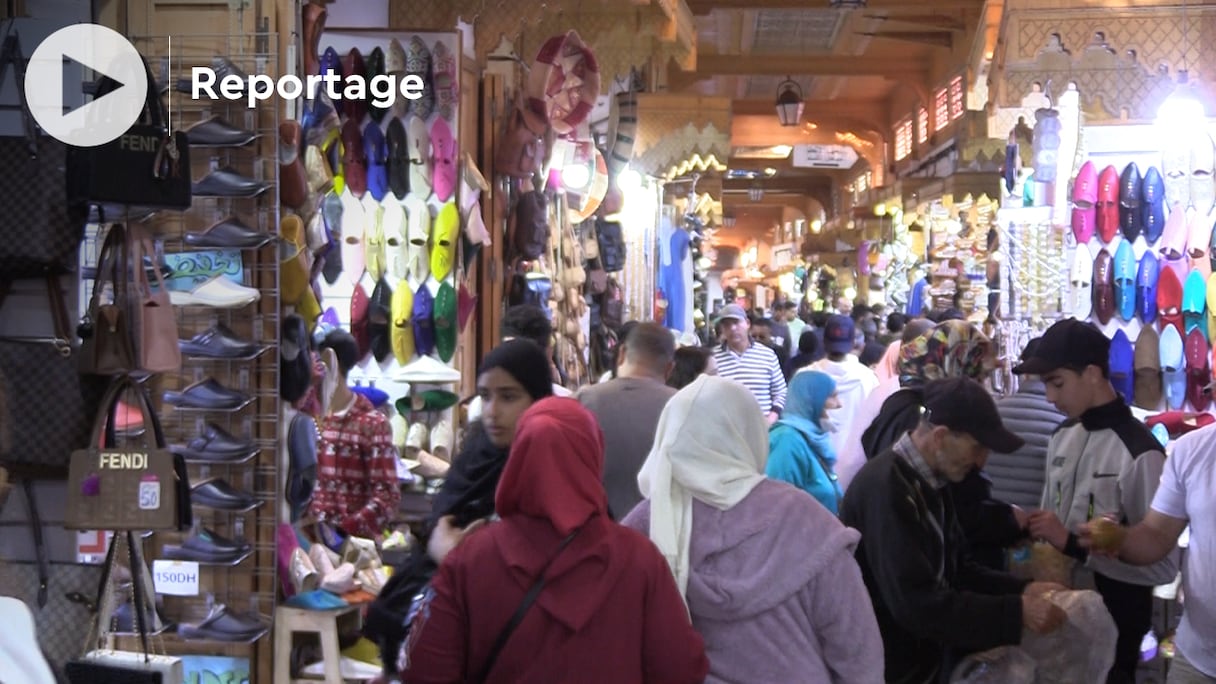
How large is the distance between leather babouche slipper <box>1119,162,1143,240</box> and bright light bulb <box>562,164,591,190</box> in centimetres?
404

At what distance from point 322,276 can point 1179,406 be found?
14.4 ft

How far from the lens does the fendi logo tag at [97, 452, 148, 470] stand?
3.67 meters

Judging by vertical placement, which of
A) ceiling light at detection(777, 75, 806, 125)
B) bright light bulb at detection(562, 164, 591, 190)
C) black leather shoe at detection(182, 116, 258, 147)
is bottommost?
black leather shoe at detection(182, 116, 258, 147)

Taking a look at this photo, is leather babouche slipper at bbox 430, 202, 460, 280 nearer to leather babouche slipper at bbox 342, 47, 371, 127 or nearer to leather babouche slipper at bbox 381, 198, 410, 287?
leather babouche slipper at bbox 381, 198, 410, 287

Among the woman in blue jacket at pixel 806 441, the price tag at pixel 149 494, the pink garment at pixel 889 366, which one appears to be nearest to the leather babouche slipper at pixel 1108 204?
the pink garment at pixel 889 366

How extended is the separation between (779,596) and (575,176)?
24.6 feet

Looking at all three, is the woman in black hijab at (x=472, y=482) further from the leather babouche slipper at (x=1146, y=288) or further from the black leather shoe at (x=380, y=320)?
the leather babouche slipper at (x=1146, y=288)

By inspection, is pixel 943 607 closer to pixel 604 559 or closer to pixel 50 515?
pixel 604 559

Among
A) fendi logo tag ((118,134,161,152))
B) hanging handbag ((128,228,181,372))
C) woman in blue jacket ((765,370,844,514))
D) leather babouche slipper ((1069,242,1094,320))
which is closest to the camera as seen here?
fendi logo tag ((118,134,161,152))

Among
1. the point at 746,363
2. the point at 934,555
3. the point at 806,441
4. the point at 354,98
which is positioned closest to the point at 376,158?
the point at 354,98

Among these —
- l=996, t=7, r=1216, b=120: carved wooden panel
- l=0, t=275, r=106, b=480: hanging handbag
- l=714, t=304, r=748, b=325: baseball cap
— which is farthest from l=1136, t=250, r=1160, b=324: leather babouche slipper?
l=0, t=275, r=106, b=480: hanging handbag

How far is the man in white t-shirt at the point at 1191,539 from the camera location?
3.63 meters

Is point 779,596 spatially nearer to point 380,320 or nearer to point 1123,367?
point 1123,367

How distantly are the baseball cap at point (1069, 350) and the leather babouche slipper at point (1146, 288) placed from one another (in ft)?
9.66
